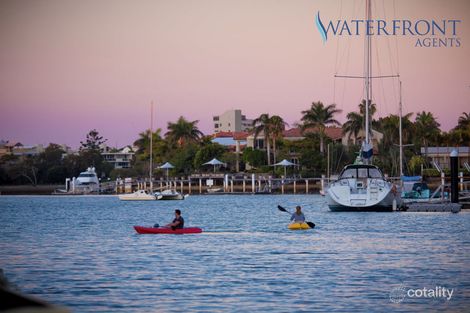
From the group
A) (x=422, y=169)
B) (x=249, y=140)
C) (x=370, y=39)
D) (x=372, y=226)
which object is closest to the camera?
(x=372, y=226)

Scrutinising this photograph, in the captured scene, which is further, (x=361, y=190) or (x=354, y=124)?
(x=354, y=124)

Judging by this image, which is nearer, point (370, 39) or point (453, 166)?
point (453, 166)

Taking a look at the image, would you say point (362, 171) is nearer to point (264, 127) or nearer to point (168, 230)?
point (168, 230)

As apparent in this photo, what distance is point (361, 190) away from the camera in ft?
215

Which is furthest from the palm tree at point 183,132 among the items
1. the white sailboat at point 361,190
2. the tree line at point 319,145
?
the white sailboat at point 361,190

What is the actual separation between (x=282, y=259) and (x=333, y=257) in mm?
2258

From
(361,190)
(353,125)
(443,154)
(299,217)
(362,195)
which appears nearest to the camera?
(299,217)

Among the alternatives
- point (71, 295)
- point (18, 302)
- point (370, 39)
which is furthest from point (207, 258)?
point (370, 39)

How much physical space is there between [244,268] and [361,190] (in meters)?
36.2

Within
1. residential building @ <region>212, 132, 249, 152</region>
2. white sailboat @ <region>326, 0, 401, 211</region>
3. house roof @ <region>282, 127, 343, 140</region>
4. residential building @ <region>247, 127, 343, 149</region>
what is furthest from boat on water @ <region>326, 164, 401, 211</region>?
residential building @ <region>212, 132, 249, 152</region>

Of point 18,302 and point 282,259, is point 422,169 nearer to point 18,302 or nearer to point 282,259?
point 282,259

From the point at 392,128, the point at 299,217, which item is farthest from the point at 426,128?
the point at 299,217

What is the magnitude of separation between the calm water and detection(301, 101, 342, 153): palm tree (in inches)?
4067

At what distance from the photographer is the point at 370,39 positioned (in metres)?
71.2
